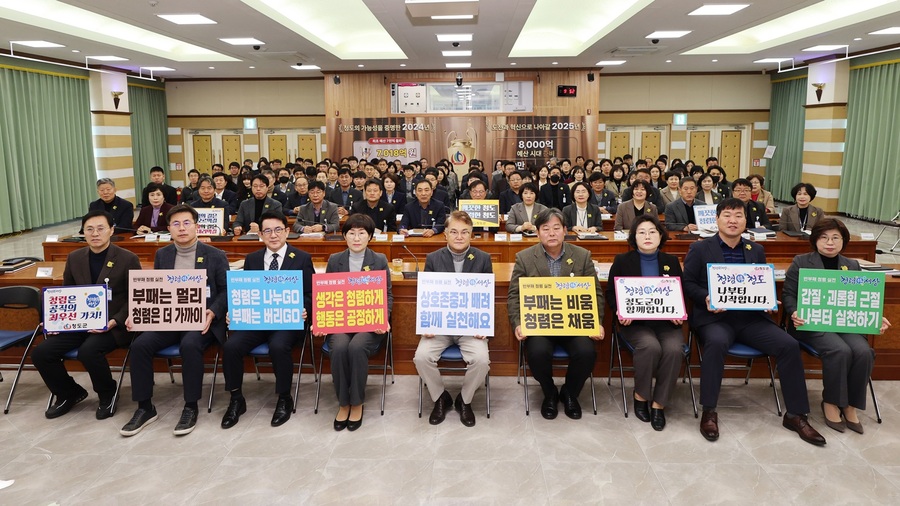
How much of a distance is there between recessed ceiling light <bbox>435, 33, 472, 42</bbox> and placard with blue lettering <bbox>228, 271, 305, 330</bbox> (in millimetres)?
6152

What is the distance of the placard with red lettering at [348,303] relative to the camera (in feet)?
12.0

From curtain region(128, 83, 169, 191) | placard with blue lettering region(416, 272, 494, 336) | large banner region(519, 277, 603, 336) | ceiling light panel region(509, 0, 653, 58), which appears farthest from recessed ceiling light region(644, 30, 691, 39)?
curtain region(128, 83, 169, 191)

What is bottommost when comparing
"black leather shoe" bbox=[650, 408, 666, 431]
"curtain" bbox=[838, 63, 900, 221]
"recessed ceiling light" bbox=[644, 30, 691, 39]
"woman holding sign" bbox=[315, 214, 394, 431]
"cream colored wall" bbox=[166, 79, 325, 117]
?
"black leather shoe" bbox=[650, 408, 666, 431]

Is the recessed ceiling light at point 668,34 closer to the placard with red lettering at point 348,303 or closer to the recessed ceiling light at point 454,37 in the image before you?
the recessed ceiling light at point 454,37

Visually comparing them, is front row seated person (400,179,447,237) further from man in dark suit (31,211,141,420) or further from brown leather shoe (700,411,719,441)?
brown leather shoe (700,411,719,441)

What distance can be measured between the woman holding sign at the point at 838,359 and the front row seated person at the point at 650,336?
719 mm

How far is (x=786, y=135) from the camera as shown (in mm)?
13945

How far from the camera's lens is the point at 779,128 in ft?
46.9

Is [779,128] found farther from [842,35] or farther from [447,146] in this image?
[447,146]

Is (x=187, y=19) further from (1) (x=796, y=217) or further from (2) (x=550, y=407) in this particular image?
(1) (x=796, y=217)

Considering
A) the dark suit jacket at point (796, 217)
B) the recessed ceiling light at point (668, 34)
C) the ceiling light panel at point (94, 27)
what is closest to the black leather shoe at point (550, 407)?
the dark suit jacket at point (796, 217)

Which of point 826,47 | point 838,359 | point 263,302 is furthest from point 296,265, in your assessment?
point 826,47

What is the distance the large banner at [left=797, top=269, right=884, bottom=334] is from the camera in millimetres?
3525

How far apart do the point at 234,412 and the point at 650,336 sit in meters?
2.47
